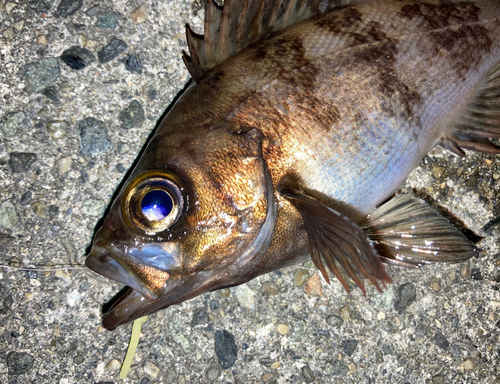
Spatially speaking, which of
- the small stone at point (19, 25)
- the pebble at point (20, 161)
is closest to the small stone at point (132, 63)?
the small stone at point (19, 25)

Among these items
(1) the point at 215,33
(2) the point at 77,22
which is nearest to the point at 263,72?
(1) the point at 215,33

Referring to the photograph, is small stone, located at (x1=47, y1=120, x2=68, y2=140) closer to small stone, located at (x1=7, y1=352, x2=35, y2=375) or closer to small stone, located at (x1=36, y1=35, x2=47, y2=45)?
small stone, located at (x1=36, y1=35, x2=47, y2=45)

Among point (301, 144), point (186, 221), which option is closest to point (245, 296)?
point (186, 221)

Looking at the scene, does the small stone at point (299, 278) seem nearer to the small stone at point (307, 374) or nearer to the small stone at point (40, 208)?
the small stone at point (307, 374)

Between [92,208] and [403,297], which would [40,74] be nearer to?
[92,208]

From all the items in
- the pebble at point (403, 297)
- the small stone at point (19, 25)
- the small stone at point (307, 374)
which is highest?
the small stone at point (19, 25)

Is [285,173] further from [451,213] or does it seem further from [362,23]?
[451,213]
